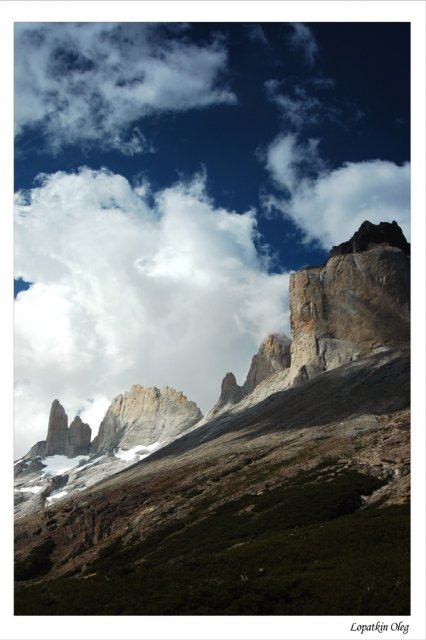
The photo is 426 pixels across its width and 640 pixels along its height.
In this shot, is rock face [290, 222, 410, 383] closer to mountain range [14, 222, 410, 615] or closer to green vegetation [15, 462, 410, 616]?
mountain range [14, 222, 410, 615]

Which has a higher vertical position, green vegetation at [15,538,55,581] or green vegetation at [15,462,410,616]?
green vegetation at [15,462,410,616]

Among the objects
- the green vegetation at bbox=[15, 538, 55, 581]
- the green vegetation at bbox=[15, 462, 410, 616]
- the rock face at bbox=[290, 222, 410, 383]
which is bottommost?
the green vegetation at bbox=[15, 538, 55, 581]

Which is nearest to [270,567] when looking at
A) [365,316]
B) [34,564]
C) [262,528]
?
[262,528]

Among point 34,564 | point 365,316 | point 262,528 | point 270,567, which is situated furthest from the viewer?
point 365,316

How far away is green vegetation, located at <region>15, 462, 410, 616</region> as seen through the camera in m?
27.7

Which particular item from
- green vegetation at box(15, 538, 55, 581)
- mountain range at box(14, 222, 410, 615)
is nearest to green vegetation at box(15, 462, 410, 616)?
mountain range at box(14, 222, 410, 615)

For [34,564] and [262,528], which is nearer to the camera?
[262,528]

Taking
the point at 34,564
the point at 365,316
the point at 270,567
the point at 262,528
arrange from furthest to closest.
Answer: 1. the point at 365,316
2. the point at 34,564
3. the point at 262,528
4. the point at 270,567

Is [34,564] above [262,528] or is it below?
below

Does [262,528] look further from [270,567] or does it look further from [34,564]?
[34,564]

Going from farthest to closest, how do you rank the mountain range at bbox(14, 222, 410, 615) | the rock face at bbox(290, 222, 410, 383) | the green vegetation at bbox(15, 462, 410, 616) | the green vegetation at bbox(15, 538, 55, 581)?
the rock face at bbox(290, 222, 410, 383)
the green vegetation at bbox(15, 538, 55, 581)
the mountain range at bbox(14, 222, 410, 615)
the green vegetation at bbox(15, 462, 410, 616)

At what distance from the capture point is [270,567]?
34969 millimetres
